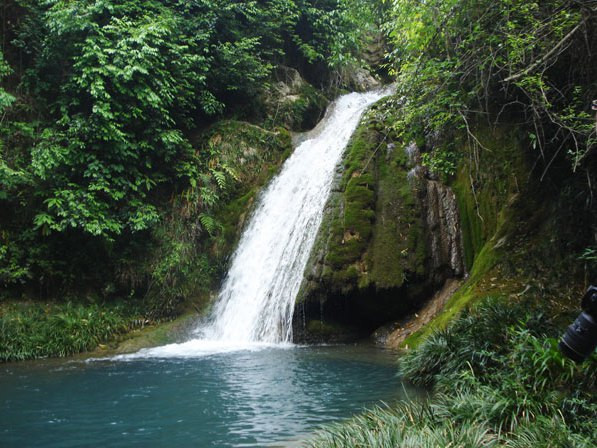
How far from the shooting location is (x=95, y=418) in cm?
611

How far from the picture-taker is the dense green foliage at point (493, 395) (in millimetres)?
4062

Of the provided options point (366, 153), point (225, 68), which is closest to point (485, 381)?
point (366, 153)

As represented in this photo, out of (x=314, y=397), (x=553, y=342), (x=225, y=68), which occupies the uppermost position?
(x=225, y=68)

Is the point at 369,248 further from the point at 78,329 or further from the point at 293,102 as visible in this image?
the point at 293,102

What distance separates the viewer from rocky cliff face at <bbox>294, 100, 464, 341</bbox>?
11188 mm

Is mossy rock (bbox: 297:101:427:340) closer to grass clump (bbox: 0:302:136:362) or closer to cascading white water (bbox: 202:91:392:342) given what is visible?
cascading white water (bbox: 202:91:392:342)

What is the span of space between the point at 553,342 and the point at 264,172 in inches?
458

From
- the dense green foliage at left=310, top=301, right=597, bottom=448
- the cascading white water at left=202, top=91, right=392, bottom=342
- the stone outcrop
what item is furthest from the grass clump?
the stone outcrop

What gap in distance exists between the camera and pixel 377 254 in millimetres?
11375

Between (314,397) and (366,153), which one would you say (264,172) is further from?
(314,397)

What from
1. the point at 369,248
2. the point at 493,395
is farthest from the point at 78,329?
the point at 493,395

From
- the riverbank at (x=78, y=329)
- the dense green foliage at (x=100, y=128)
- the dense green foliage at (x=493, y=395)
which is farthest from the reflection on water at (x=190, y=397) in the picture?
the dense green foliage at (x=100, y=128)

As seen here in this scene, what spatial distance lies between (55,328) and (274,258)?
5614 mm

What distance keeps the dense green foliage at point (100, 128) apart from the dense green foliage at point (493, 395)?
829 centimetres
